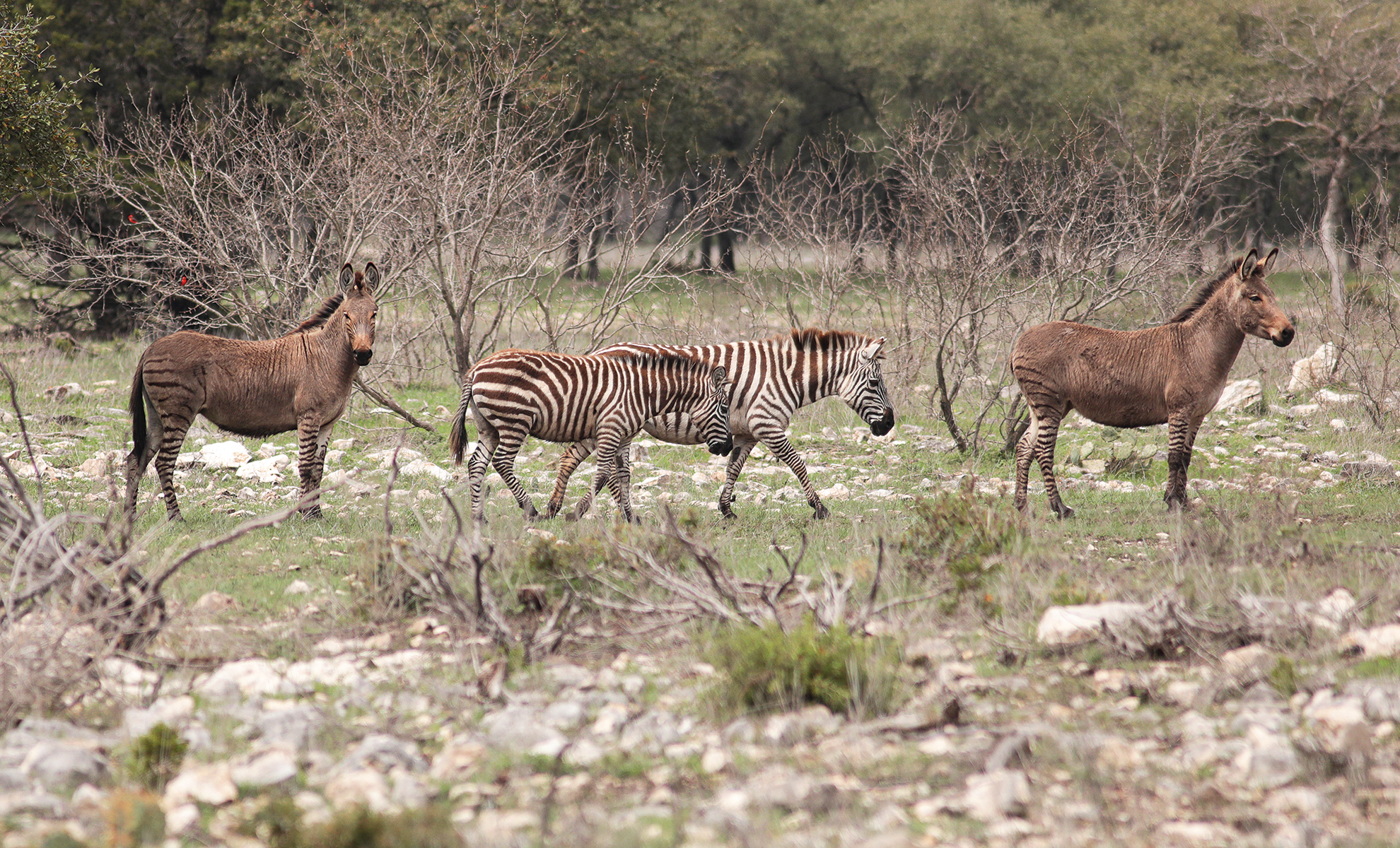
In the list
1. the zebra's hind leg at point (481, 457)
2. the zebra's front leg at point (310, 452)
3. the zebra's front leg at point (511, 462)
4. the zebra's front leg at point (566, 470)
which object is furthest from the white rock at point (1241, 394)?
the zebra's front leg at point (310, 452)

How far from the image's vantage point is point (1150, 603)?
576cm

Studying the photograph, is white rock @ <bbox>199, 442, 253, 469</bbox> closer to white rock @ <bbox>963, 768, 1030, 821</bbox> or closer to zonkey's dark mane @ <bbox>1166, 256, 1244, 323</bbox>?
zonkey's dark mane @ <bbox>1166, 256, 1244, 323</bbox>

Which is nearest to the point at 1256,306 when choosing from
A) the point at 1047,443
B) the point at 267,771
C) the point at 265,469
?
the point at 1047,443

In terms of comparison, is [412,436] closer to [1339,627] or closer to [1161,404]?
[1161,404]

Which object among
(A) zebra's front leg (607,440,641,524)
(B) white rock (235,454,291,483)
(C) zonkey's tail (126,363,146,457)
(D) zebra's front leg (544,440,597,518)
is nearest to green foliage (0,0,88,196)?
(C) zonkey's tail (126,363,146,457)

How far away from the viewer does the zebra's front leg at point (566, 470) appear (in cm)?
1012

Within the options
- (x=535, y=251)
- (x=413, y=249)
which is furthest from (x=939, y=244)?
(x=413, y=249)

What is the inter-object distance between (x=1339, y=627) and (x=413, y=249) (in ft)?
35.2

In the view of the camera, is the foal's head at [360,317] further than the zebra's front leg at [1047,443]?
No

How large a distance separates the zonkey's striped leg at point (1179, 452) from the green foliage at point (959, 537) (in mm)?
2871

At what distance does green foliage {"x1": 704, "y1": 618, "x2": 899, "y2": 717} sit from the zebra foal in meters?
4.67

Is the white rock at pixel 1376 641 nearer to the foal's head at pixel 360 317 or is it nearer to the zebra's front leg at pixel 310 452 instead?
the foal's head at pixel 360 317

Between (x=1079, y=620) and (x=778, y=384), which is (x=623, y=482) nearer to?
(x=778, y=384)

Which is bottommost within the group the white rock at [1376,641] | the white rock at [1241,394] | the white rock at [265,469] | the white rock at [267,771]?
the white rock at [265,469]
